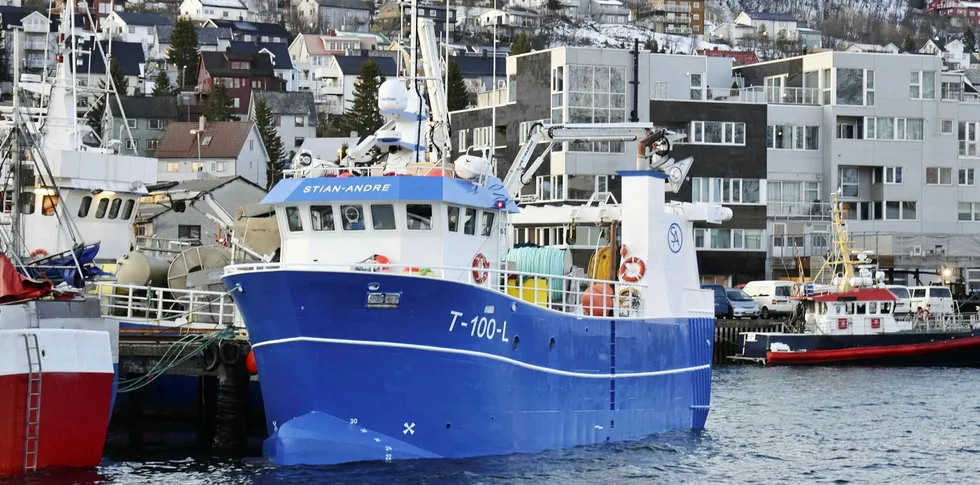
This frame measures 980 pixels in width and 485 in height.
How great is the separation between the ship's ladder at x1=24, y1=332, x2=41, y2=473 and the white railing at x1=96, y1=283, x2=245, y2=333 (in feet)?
19.8

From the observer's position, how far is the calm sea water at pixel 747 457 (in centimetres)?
2502

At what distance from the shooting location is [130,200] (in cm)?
3825

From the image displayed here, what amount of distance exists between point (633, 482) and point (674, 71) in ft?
153

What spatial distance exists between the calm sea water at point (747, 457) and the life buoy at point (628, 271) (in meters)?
3.23

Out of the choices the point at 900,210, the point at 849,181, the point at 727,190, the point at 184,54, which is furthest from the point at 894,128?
the point at 184,54

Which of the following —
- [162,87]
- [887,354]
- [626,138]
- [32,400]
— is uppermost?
[162,87]

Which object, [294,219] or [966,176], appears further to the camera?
[966,176]

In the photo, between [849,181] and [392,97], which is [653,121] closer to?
[849,181]

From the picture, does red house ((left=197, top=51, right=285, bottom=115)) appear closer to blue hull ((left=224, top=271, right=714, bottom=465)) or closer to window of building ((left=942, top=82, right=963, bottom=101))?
window of building ((left=942, top=82, right=963, bottom=101))

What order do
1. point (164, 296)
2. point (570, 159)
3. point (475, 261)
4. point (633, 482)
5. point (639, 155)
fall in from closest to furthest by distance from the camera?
point (633, 482) → point (475, 261) → point (639, 155) → point (164, 296) → point (570, 159)

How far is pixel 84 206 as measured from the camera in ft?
123

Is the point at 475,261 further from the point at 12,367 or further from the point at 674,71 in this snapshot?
the point at 674,71

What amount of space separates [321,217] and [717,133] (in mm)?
45139

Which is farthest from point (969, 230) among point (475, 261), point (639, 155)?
point (475, 261)
